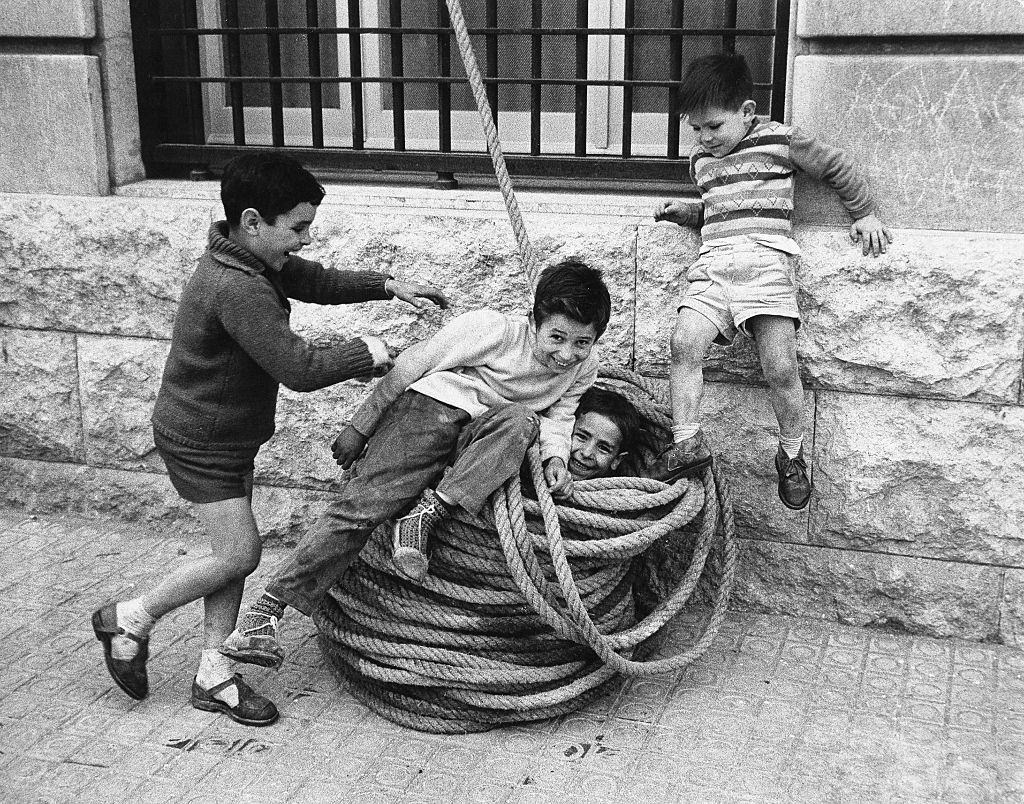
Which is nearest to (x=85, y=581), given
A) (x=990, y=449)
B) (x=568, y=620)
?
(x=568, y=620)

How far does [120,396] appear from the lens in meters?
4.46

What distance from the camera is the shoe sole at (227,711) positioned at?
3.23m

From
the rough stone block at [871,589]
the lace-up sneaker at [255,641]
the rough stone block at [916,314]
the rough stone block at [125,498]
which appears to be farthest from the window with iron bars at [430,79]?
the lace-up sneaker at [255,641]

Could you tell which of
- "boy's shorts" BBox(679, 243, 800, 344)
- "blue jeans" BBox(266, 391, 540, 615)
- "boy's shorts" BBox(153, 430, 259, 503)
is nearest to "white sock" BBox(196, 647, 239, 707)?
"blue jeans" BBox(266, 391, 540, 615)

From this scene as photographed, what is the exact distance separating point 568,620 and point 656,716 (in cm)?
39

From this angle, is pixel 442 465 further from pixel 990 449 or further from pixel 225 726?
pixel 990 449

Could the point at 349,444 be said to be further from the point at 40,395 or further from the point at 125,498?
the point at 40,395

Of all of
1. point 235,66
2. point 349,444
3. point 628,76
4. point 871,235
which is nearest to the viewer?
point 349,444

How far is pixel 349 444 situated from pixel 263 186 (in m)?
0.75

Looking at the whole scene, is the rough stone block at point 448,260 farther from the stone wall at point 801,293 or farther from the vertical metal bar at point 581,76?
the vertical metal bar at point 581,76

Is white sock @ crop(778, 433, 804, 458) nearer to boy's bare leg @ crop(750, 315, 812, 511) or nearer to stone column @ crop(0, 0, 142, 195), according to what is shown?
boy's bare leg @ crop(750, 315, 812, 511)

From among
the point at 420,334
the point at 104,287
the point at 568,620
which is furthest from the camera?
the point at 104,287

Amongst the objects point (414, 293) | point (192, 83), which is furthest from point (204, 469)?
point (192, 83)

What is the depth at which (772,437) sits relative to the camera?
3814 millimetres
